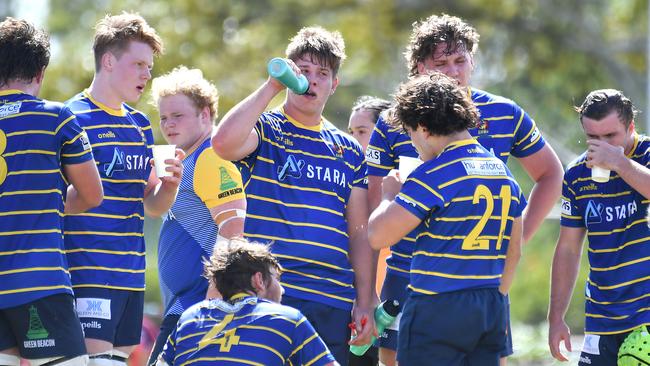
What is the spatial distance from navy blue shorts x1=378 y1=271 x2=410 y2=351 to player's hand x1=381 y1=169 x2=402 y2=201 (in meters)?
0.79

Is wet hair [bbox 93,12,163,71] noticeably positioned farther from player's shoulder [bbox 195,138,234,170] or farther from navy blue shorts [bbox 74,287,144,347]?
navy blue shorts [bbox 74,287,144,347]

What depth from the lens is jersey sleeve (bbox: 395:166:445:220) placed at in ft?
16.7

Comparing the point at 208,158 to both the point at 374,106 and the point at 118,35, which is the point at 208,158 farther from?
the point at 374,106

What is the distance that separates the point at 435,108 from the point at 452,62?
1010 millimetres

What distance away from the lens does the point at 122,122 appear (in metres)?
6.04

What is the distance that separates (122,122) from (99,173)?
0.38 meters

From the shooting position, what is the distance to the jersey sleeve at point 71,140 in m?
5.34

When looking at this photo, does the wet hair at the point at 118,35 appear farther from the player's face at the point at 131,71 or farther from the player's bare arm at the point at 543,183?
the player's bare arm at the point at 543,183

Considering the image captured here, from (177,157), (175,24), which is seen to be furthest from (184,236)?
(175,24)

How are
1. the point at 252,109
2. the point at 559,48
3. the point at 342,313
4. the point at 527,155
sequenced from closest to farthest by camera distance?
1. the point at 252,109
2. the point at 342,313
3. the point at 527,155
4. the point at 559,48

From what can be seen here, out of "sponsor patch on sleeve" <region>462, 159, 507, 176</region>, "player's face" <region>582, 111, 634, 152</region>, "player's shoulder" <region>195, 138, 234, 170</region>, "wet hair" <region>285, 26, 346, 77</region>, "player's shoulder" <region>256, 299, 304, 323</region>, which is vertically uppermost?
"wet hair" <region>285, 26, 346, 77</region>

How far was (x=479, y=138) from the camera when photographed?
6090 mm

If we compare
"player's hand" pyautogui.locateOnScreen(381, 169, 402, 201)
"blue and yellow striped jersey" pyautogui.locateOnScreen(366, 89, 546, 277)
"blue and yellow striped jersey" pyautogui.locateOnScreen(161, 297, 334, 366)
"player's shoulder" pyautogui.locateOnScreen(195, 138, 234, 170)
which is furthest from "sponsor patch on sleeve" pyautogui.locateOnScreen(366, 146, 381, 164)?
"blue and yellow striped jersey" pyautogui.locateOnScreen(161, 297, 334, 366)

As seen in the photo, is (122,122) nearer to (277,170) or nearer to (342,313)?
(277,170)
